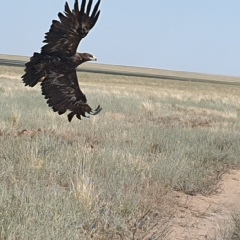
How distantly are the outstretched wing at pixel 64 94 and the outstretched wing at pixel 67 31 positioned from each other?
172 mm

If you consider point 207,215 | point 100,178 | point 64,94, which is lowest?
point 207,215

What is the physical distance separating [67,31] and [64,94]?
1.62ft

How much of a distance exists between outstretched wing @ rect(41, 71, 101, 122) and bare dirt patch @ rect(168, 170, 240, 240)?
6.20 ft

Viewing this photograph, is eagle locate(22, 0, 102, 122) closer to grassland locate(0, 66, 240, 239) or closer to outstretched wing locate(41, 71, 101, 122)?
outstretched wing locate(41, 71, 101, 122)

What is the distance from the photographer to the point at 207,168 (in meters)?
7.67

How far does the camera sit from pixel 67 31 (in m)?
3.08

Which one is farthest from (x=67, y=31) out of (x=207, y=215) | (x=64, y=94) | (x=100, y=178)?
(x=207, y=215)

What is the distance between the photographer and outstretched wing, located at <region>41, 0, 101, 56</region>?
10.1 feet

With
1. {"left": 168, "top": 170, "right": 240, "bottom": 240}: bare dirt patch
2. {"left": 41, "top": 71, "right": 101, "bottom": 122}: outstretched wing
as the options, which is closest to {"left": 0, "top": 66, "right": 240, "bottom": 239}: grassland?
{"left": 168, "top": 170, "right": 240, "bottom": 240}: bare dirt patch

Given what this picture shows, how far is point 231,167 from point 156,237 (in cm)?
462

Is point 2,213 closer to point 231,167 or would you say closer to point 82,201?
point 82,201

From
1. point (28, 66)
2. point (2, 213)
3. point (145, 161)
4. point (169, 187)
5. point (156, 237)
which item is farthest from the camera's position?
point (145, 161)

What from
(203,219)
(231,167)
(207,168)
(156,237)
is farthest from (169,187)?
(231,167)

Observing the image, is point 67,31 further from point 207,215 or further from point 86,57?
point 207,215
